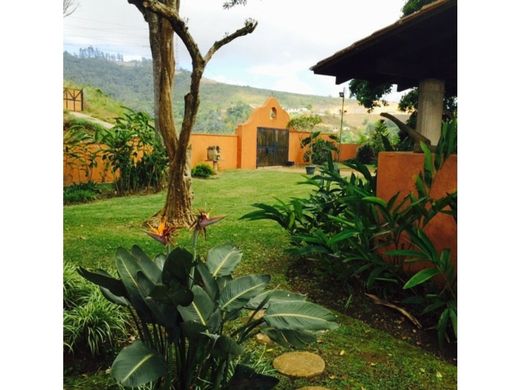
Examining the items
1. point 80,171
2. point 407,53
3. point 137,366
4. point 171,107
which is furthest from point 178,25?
point 137,366

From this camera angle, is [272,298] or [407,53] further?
[407,53]

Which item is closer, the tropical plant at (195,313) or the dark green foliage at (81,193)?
the tropical plant at (195,313)

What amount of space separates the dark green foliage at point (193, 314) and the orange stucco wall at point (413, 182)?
87 centimetres

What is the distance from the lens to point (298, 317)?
40.6 inches

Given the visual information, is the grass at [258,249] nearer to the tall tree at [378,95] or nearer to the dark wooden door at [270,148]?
the dark wooden door at [270,148]

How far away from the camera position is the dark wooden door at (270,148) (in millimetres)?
3391

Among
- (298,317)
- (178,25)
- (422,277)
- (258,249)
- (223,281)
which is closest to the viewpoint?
(298,317)

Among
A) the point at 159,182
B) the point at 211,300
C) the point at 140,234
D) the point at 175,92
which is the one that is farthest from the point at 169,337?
the point at 159,182

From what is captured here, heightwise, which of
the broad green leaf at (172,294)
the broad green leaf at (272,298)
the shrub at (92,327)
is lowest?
the shrub at (92,327)

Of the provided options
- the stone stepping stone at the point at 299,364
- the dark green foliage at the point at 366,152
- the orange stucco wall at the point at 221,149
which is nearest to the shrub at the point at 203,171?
the orange stucco wall at the point at 221,149

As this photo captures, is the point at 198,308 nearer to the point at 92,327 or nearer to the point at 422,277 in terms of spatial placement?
the point at 92,327

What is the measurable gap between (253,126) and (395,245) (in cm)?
187
